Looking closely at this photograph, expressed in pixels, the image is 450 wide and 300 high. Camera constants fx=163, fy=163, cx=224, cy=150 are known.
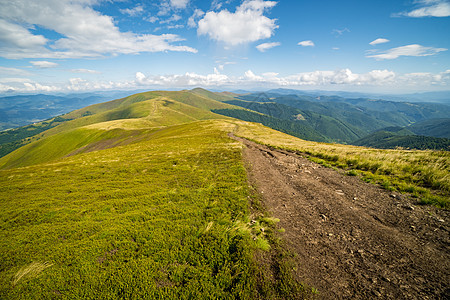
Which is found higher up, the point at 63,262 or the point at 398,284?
the point at 398,284

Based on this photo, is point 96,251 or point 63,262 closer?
point 63,262

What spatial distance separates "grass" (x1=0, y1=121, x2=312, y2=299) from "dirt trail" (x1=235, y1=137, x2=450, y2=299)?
5.42 ft

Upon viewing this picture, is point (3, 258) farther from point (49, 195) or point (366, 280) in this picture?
point (366, 280)

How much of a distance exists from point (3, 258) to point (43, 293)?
4.36 meters

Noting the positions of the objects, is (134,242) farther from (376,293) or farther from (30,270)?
(376,293)

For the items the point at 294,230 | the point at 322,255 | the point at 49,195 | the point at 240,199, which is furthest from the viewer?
the point at 49,195

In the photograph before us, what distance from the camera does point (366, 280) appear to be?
20.0 ft

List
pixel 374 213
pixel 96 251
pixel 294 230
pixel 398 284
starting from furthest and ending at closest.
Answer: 1. pixel 374 213
2. pixel 294 230
3. pixel 96 251
4. pixel 398 284

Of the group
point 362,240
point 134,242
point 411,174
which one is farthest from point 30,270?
point 411,174

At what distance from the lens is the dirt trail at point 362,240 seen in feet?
19.4

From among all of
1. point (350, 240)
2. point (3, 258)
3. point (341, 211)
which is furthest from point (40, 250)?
point (341, 211)

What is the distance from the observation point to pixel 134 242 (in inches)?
326

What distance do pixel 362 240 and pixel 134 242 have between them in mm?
11316

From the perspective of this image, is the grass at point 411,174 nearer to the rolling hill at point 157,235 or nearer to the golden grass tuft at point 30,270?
the rolling hill at point 157,235
